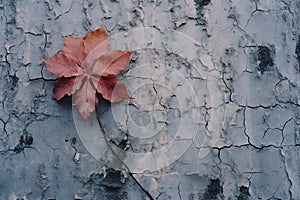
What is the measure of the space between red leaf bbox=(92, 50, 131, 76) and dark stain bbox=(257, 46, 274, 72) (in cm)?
44

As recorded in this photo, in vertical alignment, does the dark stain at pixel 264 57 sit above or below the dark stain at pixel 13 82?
above

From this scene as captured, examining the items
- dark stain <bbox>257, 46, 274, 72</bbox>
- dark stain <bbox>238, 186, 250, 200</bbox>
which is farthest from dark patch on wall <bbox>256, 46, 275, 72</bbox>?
dark stain <bbox>238, 186, 250, 200</bbox>

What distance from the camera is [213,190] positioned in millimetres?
1646

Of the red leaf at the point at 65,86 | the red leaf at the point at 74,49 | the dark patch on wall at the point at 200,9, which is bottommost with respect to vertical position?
the red leaf at the point at 65,86

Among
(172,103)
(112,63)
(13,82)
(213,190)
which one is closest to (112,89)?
(112,63)

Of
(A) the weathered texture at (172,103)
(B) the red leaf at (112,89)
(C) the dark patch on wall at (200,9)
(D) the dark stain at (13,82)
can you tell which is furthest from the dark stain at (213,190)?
(D) the dark stain at (13,82)

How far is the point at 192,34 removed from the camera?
66.7 inches

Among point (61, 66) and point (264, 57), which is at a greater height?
point (264, 57)

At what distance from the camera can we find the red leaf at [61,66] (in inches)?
62.9

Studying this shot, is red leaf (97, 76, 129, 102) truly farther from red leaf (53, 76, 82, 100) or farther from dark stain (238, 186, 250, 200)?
dark stain (238, 186, 250, 200)

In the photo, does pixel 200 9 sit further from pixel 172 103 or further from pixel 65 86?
pixel 65 86

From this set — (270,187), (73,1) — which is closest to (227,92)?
(270,187)

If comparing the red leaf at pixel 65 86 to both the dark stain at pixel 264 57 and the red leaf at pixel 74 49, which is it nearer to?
the red leaf at pixel 74 49

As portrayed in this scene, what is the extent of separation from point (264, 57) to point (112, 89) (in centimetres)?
52
